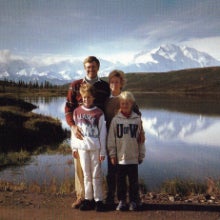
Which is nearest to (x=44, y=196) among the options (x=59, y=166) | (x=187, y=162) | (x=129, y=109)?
(x=129, y=109)

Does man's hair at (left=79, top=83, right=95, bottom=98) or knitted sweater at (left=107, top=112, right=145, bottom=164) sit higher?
man's hair at (left=79, top=83, right=95, bottom=98)

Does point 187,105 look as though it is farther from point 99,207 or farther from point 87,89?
point 87,89

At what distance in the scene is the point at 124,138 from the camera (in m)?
6.61

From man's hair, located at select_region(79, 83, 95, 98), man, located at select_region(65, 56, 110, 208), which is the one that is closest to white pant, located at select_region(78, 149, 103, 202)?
man, located at select_region(65, 56, 110, 208)

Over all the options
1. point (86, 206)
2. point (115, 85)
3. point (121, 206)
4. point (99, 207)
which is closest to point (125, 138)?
point (115, 85)

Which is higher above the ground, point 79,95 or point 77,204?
point 79,95

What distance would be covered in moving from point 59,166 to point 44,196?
764 centimetres

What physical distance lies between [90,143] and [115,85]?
51.8 inches

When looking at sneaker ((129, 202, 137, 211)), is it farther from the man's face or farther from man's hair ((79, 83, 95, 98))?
the man's face

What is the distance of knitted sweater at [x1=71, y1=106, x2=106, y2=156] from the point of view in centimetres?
652

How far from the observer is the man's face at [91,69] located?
6.66 m

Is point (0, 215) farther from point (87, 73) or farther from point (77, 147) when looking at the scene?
point (87, 73)

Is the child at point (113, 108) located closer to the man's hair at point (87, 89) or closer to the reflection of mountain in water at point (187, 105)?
the man's hair at point (87, 89)

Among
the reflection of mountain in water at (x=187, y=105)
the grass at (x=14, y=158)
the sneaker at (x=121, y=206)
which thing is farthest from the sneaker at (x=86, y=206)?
the reflection of mountain in water at (x=187, y=105)
